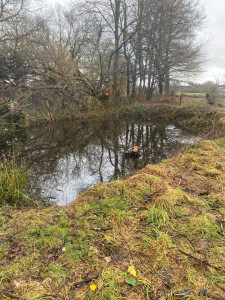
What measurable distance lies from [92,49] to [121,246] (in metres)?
18.8

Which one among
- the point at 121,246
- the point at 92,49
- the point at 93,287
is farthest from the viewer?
the point at 92,49

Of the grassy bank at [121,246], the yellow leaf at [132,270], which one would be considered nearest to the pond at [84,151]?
the grassy bank at [121,246]

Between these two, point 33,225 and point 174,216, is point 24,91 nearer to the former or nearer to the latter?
point 33,225

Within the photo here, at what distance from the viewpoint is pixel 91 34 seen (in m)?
16.5

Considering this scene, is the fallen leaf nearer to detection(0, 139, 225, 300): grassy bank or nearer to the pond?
detection(0, 139, 225, 300): grassy bank

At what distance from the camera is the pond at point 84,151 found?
4871 mm

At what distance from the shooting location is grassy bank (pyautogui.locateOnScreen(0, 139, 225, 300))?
166 centimetres

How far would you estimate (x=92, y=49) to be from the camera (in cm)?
1755

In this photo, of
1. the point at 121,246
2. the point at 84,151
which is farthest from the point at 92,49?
the point at 121,246

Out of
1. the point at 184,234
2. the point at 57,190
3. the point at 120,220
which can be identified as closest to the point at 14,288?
the point at 120,220

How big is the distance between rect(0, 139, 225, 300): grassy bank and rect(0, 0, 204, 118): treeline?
7.91 metres

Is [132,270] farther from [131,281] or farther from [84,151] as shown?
[84,151]

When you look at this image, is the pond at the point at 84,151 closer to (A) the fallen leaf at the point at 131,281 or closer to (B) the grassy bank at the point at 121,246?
(B) the grassy bank at the point at 121,246

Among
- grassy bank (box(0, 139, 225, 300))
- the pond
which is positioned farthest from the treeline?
grassy bank (box(0, 139, 225, 300))
